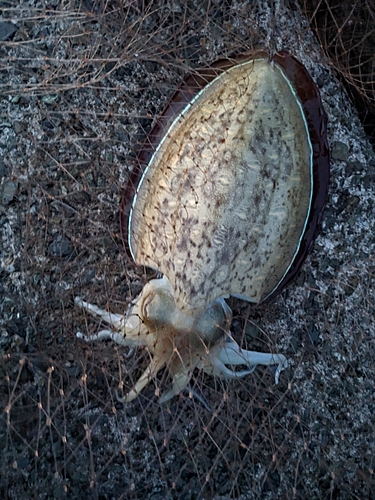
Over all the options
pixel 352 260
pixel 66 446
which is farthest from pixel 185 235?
pixel 66 446

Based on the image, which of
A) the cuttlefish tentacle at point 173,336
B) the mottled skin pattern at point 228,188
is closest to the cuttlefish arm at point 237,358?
the cuttlefish tentacle at point 173,336

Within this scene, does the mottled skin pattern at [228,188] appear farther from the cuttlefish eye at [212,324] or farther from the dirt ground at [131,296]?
the dirt ground at [131,296]

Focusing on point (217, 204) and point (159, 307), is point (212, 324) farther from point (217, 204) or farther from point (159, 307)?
point (217, 204)

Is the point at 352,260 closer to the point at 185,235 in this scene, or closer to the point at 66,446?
the point at 185,235

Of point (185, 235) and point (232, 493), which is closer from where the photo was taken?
point (185, 235)

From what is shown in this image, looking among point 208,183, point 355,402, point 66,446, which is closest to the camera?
point 208,183

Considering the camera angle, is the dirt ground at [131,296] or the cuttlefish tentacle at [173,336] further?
the dirt ground at [131,296]

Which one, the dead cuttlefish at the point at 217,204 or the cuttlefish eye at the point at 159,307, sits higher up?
Answer: the dead cuttlefish at the point at 217,204

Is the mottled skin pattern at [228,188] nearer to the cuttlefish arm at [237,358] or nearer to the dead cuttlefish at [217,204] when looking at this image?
the dead cuttlefish at [217,204]
